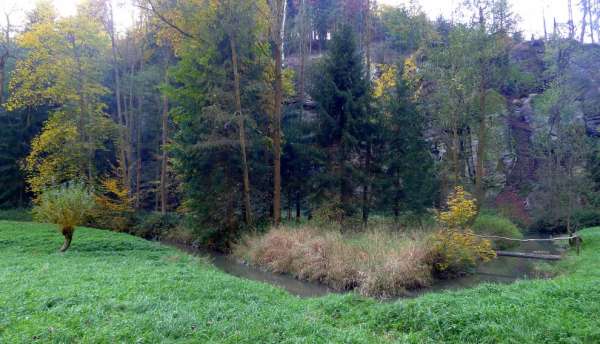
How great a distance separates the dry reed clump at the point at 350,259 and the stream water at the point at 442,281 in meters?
0.37

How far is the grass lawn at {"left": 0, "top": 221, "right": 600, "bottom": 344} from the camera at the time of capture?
5.66 metres

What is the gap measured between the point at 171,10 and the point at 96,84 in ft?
32.1

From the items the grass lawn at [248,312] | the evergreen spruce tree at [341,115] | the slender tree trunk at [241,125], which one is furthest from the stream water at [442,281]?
the evergreen spruce tree at [341,115]

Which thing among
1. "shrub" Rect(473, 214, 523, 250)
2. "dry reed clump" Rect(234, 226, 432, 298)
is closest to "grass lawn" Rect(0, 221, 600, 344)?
"dry reed clump" Rect(234, 226, 432, 298)

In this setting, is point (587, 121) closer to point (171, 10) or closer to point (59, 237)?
point (171, 10)

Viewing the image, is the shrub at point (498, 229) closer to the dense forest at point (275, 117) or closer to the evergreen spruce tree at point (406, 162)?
the dense forest at point (275, 117)

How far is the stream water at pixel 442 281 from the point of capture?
12242mm

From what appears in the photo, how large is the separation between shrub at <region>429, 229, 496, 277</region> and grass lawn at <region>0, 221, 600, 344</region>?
4.10m

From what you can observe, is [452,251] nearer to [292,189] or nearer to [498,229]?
[498,229]

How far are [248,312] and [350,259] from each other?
6.44 meters

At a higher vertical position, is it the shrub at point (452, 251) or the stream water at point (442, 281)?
the shrub at point (452, 251)

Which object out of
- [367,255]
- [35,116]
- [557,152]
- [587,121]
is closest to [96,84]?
[35,116]

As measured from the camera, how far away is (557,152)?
26.3 metres

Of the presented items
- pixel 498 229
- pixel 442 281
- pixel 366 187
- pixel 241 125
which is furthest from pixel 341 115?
pixel 442 281
